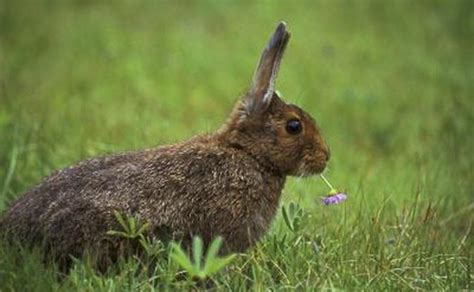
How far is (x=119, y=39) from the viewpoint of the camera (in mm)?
12125

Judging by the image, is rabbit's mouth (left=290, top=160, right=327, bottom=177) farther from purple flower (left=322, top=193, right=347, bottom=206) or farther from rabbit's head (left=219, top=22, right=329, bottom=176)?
purple flower (left=322, top=193, right=347, bottom=206)

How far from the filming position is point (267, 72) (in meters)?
5.69

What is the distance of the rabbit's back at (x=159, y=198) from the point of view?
5.29m

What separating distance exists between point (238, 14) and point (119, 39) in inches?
78.6

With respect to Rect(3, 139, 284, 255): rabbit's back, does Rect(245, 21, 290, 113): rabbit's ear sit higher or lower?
higher

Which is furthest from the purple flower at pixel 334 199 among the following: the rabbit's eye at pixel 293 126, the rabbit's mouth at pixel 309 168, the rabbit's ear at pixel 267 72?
the rabbit's ear at pixel 267 72

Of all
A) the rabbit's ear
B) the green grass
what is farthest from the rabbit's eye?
the green grass

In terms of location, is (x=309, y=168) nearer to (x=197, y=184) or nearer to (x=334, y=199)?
(x=334, y=199)

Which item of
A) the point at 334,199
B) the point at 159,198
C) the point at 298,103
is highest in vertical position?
the point at 159,198

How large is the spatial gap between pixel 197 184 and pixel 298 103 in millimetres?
3856

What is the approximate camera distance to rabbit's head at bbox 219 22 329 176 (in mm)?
5777

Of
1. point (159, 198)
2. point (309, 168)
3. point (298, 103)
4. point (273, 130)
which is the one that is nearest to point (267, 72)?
point (273, 130)

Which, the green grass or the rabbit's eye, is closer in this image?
the green grass

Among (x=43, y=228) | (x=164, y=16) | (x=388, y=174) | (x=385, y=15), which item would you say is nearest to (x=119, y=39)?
(x=164, y=16)
